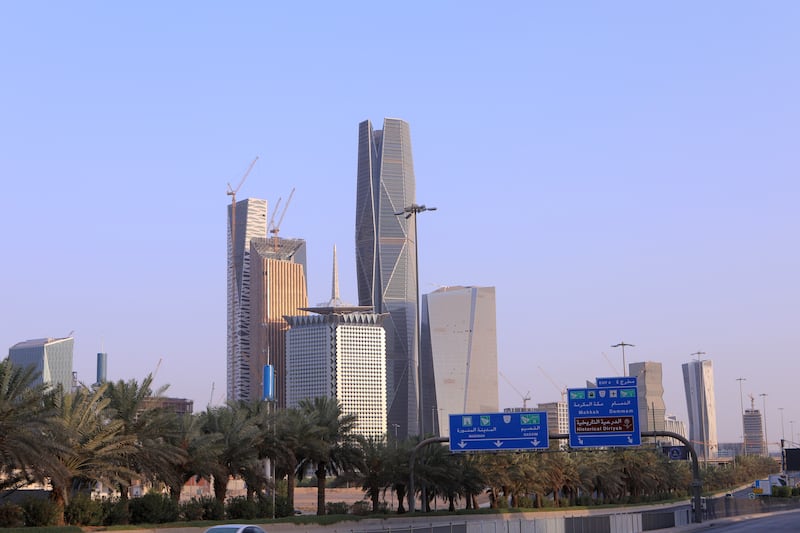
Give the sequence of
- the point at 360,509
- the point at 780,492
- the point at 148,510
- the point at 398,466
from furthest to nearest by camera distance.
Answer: the point at 780,492
the point at 360,509
the point at 398,466
the point at 148,510

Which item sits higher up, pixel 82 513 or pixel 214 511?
pixel 82 513

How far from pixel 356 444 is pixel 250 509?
13.0m

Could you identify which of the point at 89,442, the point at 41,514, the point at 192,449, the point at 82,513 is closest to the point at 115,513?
the point at 82,513

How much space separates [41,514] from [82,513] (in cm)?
191

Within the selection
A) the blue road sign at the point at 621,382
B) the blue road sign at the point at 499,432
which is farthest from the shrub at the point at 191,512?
the blue road sign at the point at 621,382

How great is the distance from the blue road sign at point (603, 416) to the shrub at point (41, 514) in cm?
Result: 3259

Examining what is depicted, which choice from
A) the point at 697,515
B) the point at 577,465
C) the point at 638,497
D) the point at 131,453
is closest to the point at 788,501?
the point at 638,497

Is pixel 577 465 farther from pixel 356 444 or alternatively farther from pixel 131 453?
pixel 131 453

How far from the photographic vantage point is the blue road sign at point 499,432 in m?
64.9

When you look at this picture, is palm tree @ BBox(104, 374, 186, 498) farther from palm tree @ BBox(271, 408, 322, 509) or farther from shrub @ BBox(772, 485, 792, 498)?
shrub @ BBox(772, 485, 792, 498)

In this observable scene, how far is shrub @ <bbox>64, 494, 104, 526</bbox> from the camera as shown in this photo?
44719 mm

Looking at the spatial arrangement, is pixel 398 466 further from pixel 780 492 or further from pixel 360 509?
pixel 780 492

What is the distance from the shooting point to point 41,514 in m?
43.5

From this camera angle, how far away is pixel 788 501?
396ft
